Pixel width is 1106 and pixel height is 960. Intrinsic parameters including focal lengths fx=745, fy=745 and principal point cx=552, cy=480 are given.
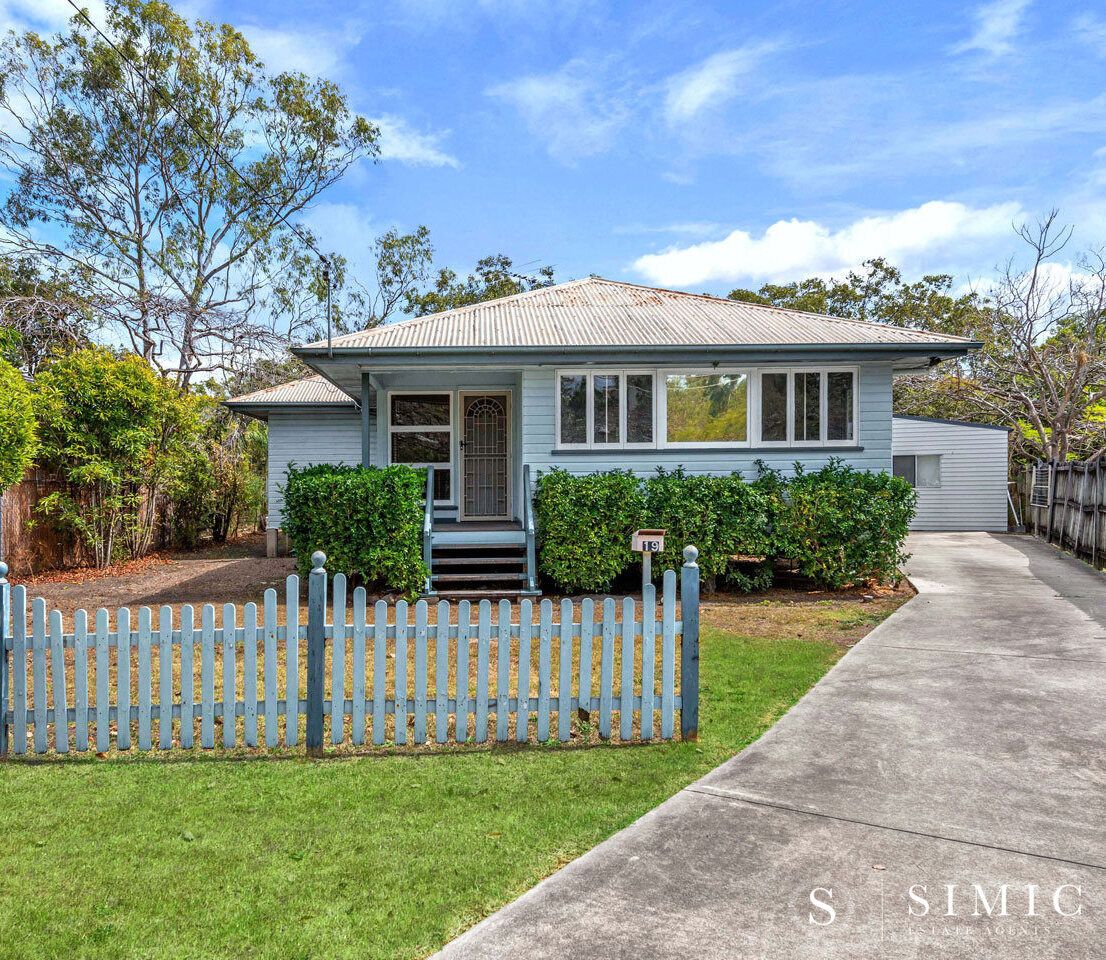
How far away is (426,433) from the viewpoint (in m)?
12.8

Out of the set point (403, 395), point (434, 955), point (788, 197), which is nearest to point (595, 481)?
point (403, 395)

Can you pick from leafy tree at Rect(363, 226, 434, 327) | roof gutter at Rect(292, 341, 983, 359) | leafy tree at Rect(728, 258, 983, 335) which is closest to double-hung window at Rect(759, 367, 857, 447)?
roof gutter at Rect(292, 341, 983, 359)

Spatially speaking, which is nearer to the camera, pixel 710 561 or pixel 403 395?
pixel 710 561

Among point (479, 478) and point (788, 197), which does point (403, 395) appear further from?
point (788, 197)

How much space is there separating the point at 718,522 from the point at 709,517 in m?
0.20

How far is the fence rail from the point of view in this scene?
43.6 feet

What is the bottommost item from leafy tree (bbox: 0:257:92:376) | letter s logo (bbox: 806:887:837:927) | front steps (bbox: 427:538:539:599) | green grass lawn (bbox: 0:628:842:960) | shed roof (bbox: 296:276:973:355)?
green grass lawn (bbox: 0:628:842:960)

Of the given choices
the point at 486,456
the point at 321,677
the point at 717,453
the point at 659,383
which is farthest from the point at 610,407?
the point at 321,677

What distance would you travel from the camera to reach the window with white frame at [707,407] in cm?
1102

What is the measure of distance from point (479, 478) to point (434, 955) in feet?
35.1

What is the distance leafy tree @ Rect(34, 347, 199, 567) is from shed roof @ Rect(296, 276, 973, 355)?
13.4 ft

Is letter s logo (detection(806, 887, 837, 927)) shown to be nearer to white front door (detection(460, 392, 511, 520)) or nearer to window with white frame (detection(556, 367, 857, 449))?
window with white frame (detection(556, 367, 857, 449))

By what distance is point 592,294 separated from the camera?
14336mm

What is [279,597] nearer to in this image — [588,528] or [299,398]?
[588,528]
